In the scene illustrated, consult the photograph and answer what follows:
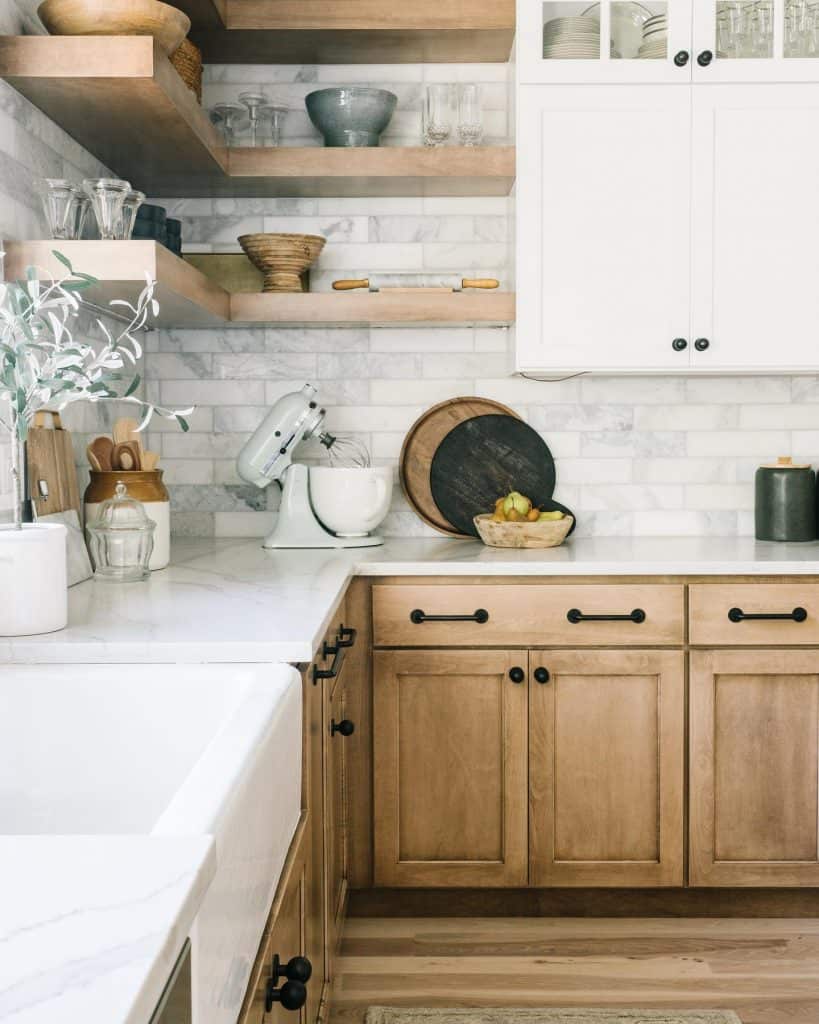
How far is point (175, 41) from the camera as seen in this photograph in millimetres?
2137

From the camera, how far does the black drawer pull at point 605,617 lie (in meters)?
2.55

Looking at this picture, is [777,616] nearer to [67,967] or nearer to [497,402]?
[497,402]

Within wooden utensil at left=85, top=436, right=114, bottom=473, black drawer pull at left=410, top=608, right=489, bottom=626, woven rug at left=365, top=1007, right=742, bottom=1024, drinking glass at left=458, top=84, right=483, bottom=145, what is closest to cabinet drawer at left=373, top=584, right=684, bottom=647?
black drawer pull at left=410, top=608, right=489, bottom=626

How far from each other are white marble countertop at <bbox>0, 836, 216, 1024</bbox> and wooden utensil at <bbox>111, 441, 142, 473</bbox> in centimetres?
172

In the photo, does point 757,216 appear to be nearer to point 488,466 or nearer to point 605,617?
point 488,466

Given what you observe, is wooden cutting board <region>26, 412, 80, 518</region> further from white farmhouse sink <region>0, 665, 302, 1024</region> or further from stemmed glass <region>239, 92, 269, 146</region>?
stemmed glass <region>239, 92, 269, 146</region>

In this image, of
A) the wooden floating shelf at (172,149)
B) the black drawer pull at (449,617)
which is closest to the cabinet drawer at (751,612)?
the black drawer pull at (449,617)

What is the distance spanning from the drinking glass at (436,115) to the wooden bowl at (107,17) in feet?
3.27

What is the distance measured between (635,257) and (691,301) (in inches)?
7.5

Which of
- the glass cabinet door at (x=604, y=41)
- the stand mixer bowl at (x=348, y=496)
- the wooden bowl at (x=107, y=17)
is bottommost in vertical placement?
the stand mixer bowl at (x=348, y=496)

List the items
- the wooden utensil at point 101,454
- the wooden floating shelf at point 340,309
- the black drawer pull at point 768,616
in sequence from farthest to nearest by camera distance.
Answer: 1. the wooden floating shelf at point 340,309
2. the black drawer pull at point 768,616
3. the wooden utensil at point 101,454

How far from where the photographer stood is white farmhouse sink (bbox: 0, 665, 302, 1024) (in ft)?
3.54

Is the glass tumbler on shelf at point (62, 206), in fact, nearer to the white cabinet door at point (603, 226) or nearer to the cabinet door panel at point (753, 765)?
the white cabinet door at point (603, 226)

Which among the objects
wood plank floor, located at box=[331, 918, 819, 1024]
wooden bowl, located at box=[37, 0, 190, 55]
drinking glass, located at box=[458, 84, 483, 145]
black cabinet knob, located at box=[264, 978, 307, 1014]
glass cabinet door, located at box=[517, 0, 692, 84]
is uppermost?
glass cabinet door, located at box=[517, 0, 692, 84]
